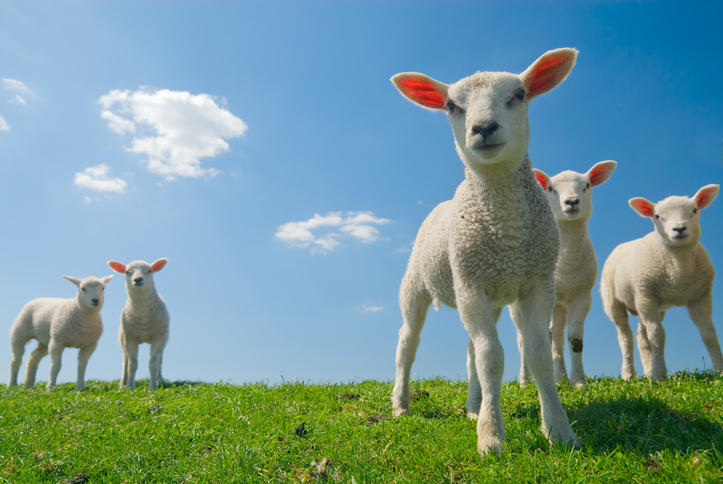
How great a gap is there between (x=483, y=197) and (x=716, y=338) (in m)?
5.94

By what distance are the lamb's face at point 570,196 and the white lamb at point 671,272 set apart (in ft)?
5.04

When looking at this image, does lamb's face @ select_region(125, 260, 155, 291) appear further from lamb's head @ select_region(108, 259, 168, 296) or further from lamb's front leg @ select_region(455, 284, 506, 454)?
lamb's front leg @ select_region(455, 284, 506, 454)


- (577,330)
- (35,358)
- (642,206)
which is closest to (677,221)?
(642,206)

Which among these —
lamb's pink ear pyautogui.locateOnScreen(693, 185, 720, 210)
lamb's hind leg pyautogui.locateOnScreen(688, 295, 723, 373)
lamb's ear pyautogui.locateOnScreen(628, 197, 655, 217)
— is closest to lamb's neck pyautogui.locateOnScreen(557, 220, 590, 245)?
lamb's ear pyautogui.locateOnScreen(628, 197, 655, 217)

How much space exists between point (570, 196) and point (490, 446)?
448cm

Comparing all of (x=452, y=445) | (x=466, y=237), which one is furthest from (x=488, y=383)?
(x=466, y=237)

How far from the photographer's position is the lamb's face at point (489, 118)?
14.2 feet

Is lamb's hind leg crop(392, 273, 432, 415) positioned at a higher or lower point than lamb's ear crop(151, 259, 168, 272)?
lower

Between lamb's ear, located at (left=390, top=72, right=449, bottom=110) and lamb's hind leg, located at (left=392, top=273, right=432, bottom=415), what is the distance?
6.90 ft

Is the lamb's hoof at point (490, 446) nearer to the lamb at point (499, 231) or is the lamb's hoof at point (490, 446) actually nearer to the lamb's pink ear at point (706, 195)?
the lamb at point (499, 231)

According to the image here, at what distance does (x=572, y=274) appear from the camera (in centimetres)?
743

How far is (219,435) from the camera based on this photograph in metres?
5.67

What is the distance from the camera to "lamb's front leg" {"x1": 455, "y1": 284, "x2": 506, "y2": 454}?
4312mm

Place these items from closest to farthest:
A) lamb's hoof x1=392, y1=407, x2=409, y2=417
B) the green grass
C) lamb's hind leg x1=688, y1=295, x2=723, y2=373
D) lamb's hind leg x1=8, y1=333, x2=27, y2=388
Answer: the green grass → lamb's hoof x1=392, y1=407, x2=409, y2=417 → lamb's hind leg x1=688, y1=295, x2=723, y2=373 → lamb's hind leg x1=8, y1=333, x2=27, y2=388
